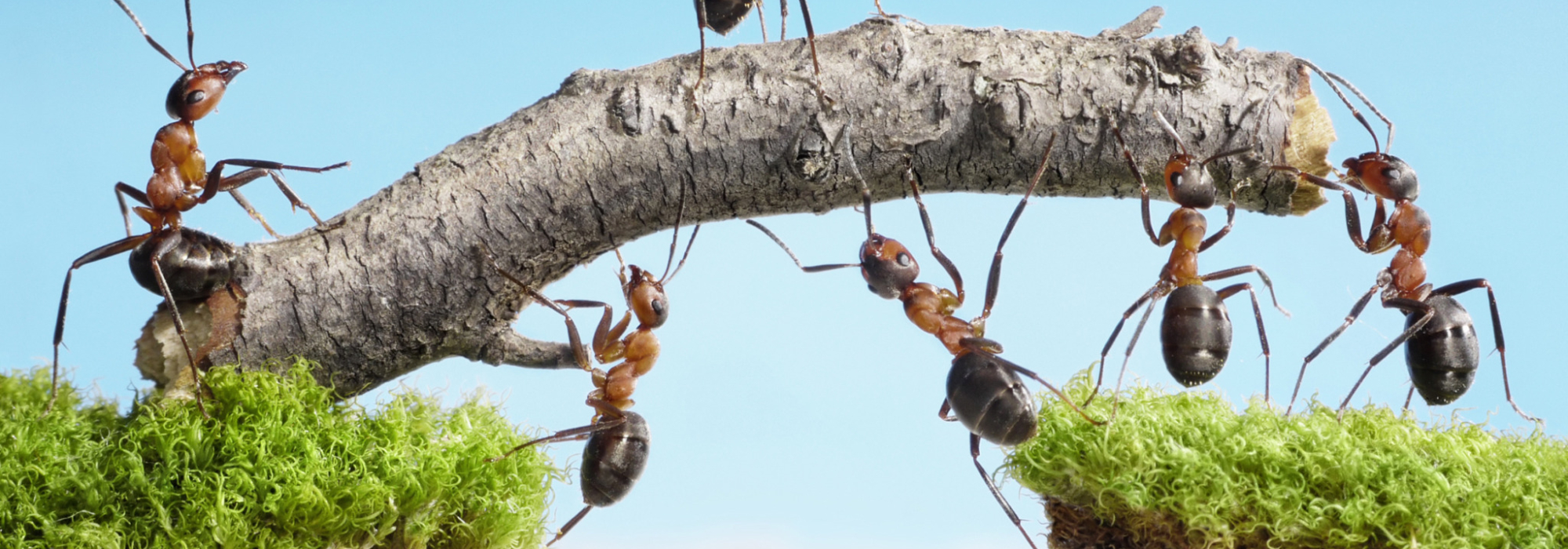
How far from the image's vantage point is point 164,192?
225cm

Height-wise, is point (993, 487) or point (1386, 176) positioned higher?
point (1386, 176)

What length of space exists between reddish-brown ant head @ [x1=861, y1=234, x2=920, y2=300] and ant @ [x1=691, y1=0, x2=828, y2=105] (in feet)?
1.23

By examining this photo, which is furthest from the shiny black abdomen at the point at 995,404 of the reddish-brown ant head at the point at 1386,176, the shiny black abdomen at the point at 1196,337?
the reddish-brown ant head at the point at 1386,176

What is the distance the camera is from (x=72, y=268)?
2105mm

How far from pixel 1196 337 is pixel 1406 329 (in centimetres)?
69

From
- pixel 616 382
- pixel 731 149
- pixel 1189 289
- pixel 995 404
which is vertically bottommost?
pixel 995 404

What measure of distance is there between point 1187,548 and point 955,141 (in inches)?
37.4

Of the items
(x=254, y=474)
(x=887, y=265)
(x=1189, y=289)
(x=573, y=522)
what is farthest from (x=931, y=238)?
(x=254, y=474)

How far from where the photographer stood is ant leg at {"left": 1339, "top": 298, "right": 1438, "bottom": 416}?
7.75ft

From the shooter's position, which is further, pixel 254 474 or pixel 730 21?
pixel 730 21

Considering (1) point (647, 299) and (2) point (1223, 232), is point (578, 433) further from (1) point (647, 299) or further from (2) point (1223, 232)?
(2) point (1223, 232)

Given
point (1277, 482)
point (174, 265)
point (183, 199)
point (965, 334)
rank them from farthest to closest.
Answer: point (965, 334)
point (183, 199)
point (174, 265)
point (1277, 482)

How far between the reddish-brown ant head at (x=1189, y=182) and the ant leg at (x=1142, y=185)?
0.06 metres

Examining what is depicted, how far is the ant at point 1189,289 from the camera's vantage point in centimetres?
217
